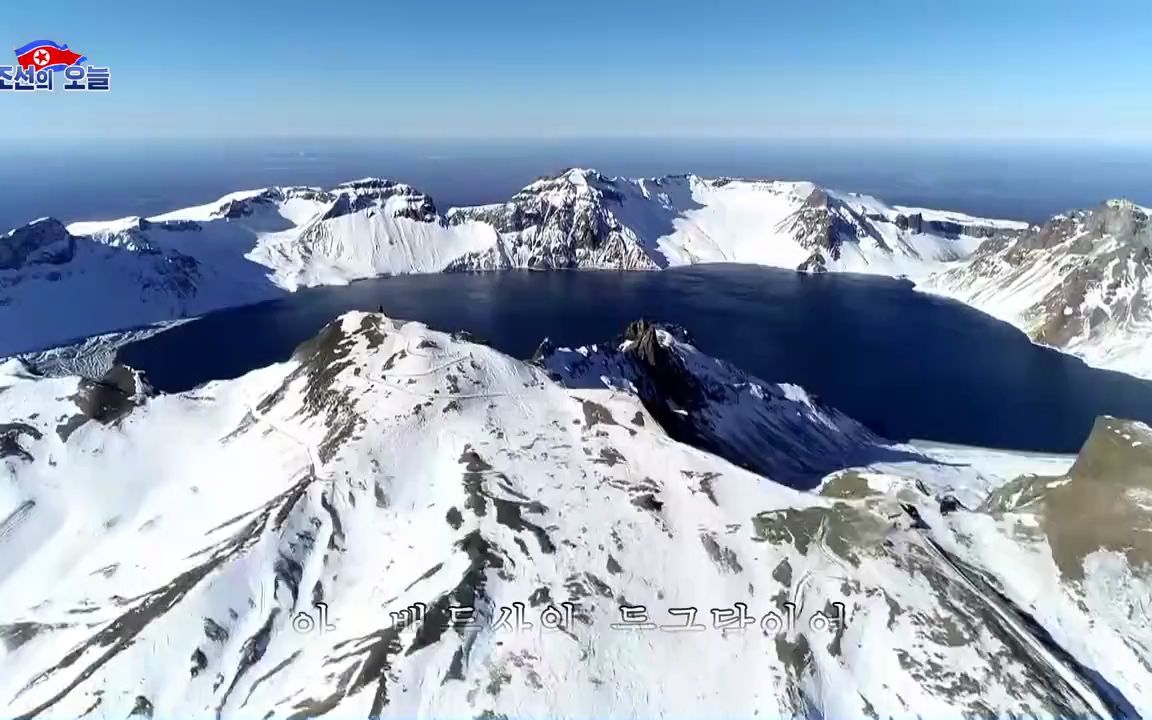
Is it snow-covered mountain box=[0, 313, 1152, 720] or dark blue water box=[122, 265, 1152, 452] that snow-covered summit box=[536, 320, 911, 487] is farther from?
dark blue water box=[122, 265, 1152, 452]

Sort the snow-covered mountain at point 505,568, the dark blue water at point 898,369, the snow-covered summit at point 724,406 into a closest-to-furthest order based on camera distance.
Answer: the snow-covered mountain at point 505,568 → the snow-covered summit at point 724,406 → the dark blue water at point 898,369

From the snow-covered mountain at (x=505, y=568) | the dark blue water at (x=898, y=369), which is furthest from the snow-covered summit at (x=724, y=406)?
the dark blue water at (x=898, y=369)

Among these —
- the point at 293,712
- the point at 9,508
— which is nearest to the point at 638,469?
the point at 293,712

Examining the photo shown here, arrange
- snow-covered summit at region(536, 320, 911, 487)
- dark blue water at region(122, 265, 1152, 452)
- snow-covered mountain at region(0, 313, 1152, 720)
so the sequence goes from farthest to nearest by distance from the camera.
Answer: dark blue water at region(122, 265, 1152, 452) → snow-covered summit at region(536, 320, 911, 487) → snow-covered mountain at region(0, 313, 1152, 720)

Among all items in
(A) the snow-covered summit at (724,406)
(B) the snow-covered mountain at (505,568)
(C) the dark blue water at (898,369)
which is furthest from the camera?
(C) the dark blue water at (898,369)

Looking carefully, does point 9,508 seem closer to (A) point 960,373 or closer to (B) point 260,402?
(B) point 260,402

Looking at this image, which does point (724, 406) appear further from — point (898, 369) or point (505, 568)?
point (898, 369)

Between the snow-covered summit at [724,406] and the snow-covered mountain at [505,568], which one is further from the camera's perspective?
the snow-covered summit at [724,406]

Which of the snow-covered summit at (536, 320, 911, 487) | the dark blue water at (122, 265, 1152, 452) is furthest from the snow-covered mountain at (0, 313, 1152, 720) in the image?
the dark blue water at (122, 265, 1152, 452)

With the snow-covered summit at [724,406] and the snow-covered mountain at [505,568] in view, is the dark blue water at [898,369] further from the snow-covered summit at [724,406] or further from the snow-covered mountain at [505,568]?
the snow-covered mountain at [505,568]
